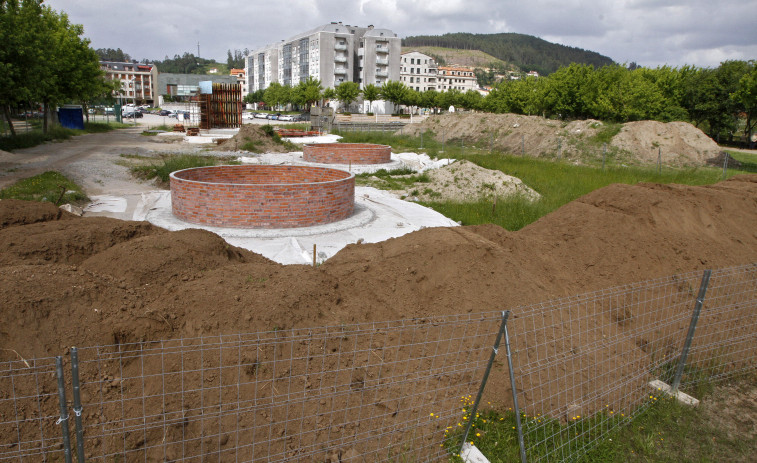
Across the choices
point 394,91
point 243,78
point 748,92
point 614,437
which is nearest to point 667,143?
point 748,92

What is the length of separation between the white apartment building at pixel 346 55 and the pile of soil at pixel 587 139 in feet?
175

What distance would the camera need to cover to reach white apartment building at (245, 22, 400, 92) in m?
83.8

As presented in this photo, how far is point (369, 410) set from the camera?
3.89 metres

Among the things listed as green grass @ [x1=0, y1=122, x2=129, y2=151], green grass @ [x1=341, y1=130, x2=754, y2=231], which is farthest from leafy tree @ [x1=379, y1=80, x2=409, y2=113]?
green grass @ [x1=341, y1=130, x2=754, y2=231]

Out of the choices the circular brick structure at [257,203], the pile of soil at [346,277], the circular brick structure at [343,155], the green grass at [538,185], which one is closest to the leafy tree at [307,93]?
the green grass at [538,185]

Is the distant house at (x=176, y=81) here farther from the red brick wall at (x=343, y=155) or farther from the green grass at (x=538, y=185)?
the green grass at (x=538, y=185)

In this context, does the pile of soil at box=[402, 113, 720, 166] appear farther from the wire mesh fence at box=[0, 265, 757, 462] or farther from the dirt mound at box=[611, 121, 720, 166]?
the wire mesh fence at box=[0, 265, 757, 462]

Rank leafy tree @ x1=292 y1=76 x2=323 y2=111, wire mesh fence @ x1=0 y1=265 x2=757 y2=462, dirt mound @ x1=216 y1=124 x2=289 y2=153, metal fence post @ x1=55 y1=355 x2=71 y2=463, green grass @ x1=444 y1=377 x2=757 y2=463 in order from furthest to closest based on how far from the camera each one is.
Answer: leafy tree @ x1=292 y1=76 x2=323 y2=111
dirt mound @ x1=216 y1=124 x2=289 y2=153
green grass @ x1=444 y1=377 x2=757 y2=463
wire mesh fence @ x1=0 y1=265 x2=757 y2=462
metal fence post @ x1=55 y1=355 x2=71 y2=463

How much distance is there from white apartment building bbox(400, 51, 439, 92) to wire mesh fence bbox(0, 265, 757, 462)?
101 meters

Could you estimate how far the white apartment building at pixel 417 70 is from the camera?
102m

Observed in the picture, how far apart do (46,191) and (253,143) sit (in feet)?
43.2

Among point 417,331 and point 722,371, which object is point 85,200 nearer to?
point 417,331

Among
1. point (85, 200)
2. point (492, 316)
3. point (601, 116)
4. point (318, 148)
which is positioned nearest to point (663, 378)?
point (492, 316)

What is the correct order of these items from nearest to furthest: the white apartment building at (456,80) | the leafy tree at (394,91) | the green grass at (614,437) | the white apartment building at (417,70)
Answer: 1. the green grass at (614,437)
2. the leafy tree at (394,91)
3. the white apartment building at (417,70)
4. the white apartment building at (456,80)
